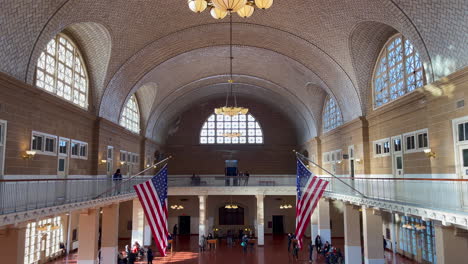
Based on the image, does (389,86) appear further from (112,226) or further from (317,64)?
(112,226)

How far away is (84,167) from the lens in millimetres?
19609

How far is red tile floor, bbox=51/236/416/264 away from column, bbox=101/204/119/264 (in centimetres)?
362

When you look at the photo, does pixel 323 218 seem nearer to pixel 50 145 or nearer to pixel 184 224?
pixel 184 224

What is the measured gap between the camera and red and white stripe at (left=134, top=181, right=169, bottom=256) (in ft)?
42.7

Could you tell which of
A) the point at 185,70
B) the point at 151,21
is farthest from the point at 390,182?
the point at 185,70

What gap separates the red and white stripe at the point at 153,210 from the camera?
13.0 m

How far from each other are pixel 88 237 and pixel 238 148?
78.2 ft

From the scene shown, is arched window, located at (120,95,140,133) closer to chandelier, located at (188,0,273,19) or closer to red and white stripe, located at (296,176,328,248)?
red and white stripe, located at (296,176,328,248)

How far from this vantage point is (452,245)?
11992 mm

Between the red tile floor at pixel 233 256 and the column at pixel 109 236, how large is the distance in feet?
11.9

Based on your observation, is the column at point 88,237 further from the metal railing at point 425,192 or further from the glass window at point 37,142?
the metal railing at point 425,192

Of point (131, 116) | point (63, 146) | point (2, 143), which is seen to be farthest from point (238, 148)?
point (2, 143)

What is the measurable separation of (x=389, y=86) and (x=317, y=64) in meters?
5.31

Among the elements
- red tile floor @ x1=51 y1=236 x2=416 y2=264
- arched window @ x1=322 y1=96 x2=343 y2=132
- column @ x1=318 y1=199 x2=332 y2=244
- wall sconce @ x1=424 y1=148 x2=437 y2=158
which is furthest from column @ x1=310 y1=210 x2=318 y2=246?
wall sconce @ x1=424 y1=148 x2=437 y2=158
